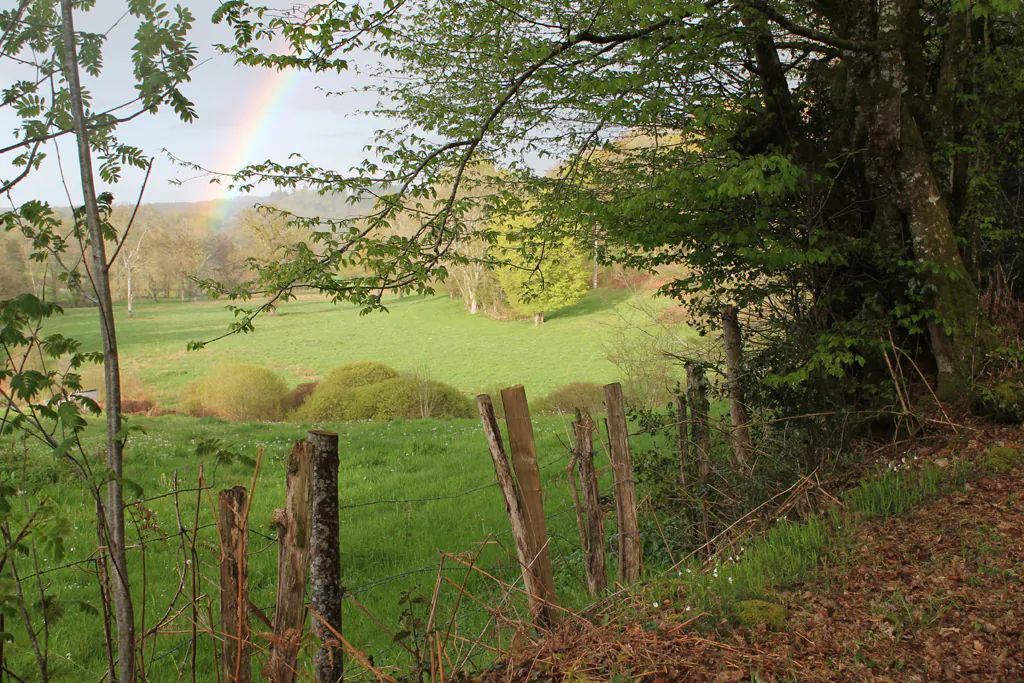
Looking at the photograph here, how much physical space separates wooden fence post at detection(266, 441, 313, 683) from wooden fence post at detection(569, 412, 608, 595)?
197 centimetres

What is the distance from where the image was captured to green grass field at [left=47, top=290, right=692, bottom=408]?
3716cm

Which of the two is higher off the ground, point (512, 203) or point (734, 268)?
point (512, 203)

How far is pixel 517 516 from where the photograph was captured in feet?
12.9

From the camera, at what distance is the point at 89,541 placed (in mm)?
7984

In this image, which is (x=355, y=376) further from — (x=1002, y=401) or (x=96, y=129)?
(x=96, y=129)

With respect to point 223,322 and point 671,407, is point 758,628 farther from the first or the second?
point 223,322

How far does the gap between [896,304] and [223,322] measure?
5554 cm

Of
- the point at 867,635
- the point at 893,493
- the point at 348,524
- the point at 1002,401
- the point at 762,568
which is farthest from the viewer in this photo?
the point at 348,524

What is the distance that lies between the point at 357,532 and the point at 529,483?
511 cm

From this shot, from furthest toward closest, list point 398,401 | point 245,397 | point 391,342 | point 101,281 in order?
point 391,342
point 245,397
point 398,401
point 101,281

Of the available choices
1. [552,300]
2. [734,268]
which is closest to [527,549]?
[734,268]

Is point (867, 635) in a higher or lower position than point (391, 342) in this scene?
higher

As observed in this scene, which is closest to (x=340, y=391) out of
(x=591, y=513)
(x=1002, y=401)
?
(x=1002, y=401)

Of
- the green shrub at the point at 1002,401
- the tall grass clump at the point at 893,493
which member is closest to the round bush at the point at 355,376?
the green shrub at the point at 1002,401
